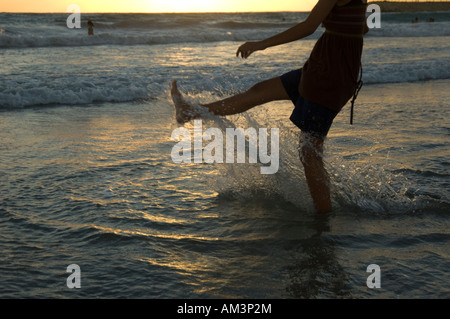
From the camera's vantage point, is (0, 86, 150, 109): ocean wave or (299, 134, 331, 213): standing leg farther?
(0, 86, 150, 109): ocean wave

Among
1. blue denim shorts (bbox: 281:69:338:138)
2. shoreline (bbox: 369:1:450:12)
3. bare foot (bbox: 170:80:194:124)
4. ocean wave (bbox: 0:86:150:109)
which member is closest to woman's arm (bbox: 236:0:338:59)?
blue denim shorts (bbox: 281:69:338:138)

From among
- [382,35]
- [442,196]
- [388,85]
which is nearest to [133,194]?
[442,196]

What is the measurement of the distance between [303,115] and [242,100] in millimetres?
555

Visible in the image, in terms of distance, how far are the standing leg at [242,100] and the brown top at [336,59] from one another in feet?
1.01

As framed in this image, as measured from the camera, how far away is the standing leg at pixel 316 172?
375 centimetres

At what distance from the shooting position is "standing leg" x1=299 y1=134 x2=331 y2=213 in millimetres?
3750

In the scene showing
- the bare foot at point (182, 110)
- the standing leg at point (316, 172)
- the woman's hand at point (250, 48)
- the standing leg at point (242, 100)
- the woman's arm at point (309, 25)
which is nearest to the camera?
the woman's arm at point (309, 25)

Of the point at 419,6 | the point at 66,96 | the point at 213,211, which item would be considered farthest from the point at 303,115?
the point at 419,6

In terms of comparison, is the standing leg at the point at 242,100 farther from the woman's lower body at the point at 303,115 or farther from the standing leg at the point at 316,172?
the standing leg at the point at 316,172

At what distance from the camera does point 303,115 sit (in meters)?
3.67

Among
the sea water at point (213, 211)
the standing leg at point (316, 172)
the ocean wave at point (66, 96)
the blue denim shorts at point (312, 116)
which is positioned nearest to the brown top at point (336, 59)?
the blue denim shorts at point (312, 116)

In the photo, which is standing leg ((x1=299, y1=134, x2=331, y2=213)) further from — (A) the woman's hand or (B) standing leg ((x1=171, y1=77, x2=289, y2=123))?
(A) the woman's hand

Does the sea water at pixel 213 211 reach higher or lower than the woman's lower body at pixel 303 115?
lower

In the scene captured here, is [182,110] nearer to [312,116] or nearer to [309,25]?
[312,116]
